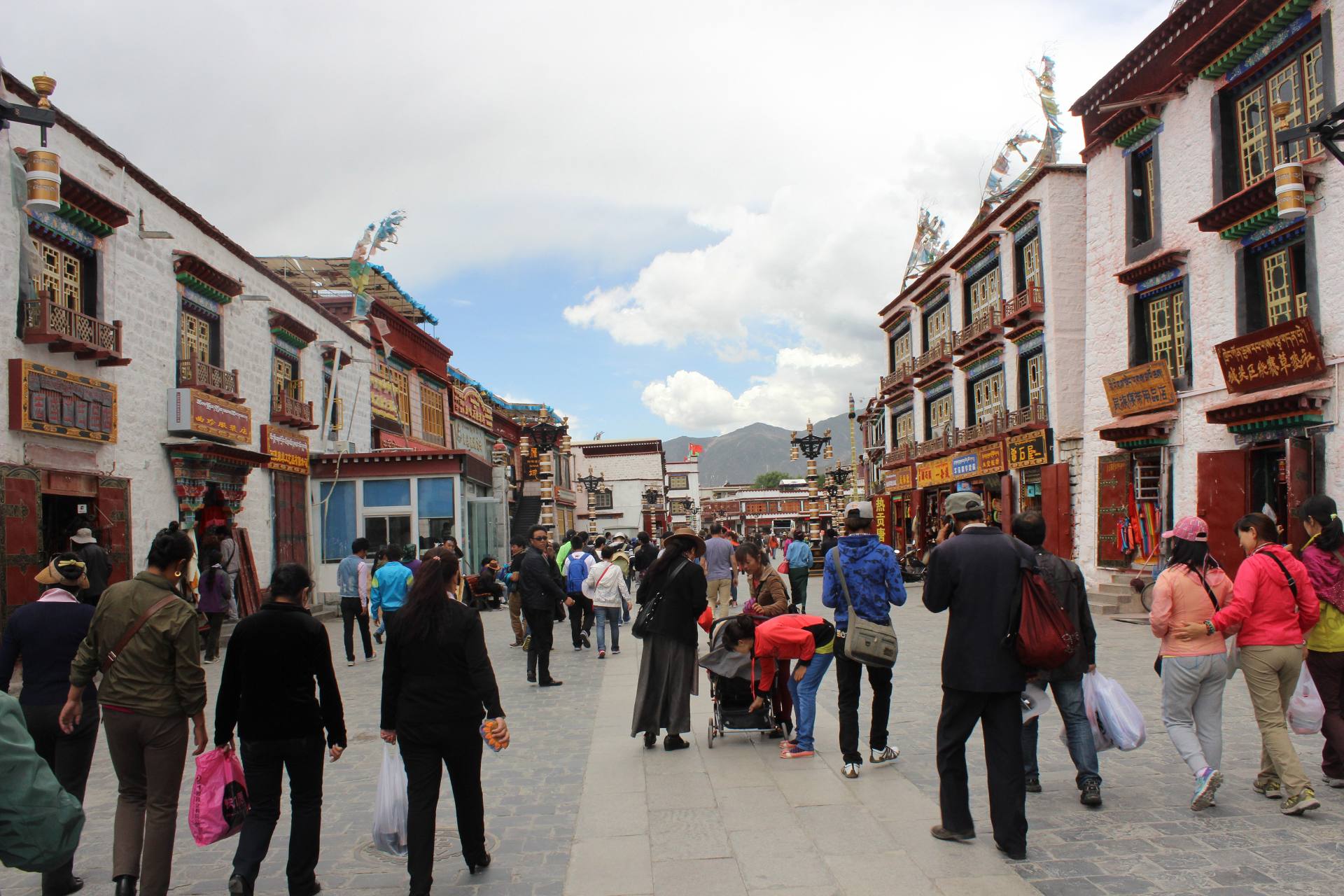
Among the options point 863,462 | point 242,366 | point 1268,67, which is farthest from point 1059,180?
point 863,462

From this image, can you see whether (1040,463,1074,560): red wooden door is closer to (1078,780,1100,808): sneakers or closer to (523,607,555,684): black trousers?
(523,607,555,684): black trousers

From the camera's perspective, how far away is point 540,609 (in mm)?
11102

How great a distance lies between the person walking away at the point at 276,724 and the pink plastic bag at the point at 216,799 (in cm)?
6

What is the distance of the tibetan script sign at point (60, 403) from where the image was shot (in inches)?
463

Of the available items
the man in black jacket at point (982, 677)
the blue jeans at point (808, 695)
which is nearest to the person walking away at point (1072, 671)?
the man in black jacket at point (982, 677)

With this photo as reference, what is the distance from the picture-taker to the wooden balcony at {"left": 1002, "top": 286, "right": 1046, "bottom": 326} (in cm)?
2247

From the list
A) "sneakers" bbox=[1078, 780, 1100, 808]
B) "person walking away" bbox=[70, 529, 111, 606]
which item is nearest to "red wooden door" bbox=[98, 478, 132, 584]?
"person walking away" bbox=[70, 529, 111, 606]

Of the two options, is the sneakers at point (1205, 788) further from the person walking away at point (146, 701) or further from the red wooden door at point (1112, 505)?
the red wooden door at point (1112, 505)

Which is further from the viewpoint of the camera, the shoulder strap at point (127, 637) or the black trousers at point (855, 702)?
the black trousers at point (855, 702)

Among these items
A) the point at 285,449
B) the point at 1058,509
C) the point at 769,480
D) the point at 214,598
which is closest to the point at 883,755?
the point at 214,598

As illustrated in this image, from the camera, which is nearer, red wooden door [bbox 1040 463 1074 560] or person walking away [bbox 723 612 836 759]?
person walking away [bbox 723 612 836 759]

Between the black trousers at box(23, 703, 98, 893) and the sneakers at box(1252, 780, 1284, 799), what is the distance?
6760 millimetres

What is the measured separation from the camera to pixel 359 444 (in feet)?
84.9

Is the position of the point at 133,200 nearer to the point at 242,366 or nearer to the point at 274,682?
the point at 242,366
